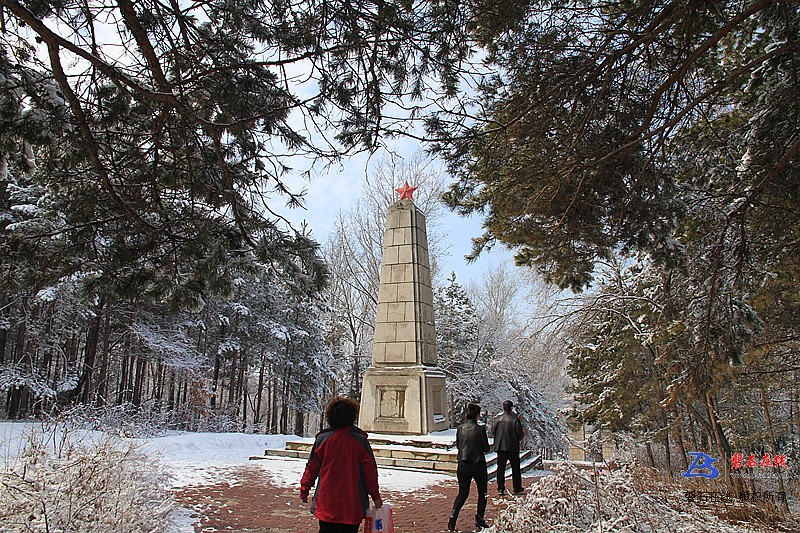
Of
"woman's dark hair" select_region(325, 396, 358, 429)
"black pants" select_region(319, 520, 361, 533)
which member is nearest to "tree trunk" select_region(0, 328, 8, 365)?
"woman's dark hair" select_region(325, 396, 358, 429)

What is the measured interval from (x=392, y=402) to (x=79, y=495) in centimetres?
691

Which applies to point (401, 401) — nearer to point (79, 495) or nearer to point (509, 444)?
point (509, 444)

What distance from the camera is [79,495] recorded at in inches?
174

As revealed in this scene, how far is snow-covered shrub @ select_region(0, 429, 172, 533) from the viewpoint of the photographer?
4066mm

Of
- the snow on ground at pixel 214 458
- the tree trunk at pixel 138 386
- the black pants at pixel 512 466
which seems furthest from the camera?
the tree trunk at pixel 138 386

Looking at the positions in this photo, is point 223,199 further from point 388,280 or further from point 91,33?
point 388,280

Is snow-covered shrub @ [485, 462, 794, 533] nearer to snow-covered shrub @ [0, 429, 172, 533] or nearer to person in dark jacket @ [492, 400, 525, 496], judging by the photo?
person in dark jacket @ [492, 400, 525, 496]

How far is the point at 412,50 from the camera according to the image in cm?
467

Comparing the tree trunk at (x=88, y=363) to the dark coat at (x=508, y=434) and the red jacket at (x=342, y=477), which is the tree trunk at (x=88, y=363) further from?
the red jacket at (x=342, y=477)

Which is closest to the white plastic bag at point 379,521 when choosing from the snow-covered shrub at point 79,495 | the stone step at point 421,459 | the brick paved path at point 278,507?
the brick paved path at point 278,507

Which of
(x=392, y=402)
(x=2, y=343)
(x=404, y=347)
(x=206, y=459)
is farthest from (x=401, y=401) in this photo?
(x=2, y=343)

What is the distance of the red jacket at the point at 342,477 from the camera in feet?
11.3

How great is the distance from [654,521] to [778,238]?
339cm

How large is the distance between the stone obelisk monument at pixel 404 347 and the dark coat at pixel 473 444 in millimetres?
4982
